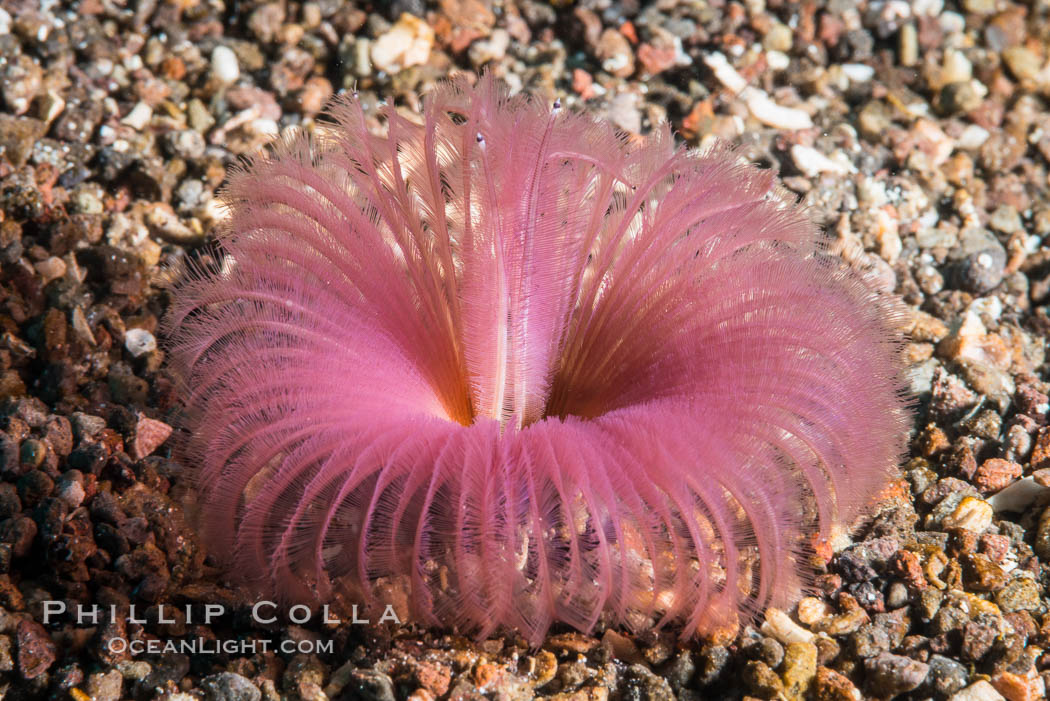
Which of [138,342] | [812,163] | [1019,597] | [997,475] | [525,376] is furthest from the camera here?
[812,163]

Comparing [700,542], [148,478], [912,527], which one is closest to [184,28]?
[148,478]

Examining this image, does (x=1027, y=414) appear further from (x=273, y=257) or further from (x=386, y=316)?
(x=273, y=257)

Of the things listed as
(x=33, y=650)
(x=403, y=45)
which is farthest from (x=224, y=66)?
(x=33, y=650)

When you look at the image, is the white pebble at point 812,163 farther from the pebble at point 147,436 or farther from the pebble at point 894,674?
the pebble at point 147,436

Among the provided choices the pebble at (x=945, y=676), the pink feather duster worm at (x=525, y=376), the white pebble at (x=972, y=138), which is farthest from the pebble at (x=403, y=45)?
the pebble at (x=945, y=676)

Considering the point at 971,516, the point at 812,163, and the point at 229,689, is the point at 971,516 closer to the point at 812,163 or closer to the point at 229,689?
the point at 812,163

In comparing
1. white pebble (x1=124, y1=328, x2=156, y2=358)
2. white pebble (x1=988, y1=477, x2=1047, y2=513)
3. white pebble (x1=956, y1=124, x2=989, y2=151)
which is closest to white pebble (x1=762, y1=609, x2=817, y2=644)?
white pebble (x1=988, y1=477, x2=1047, y2=513)
